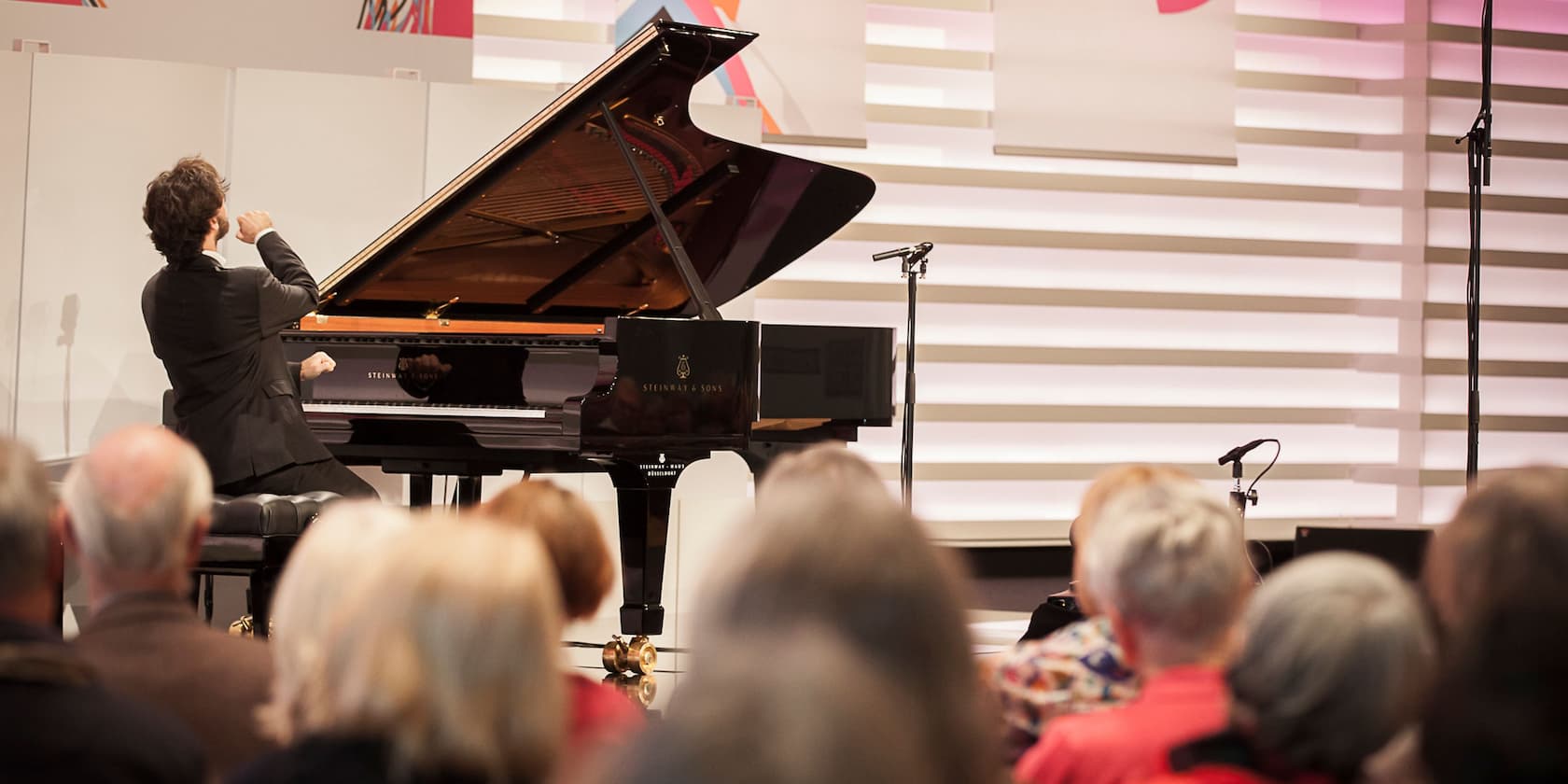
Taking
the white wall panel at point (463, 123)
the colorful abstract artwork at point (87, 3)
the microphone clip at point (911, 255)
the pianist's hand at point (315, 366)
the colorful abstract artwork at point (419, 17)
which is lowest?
the pianist's hand at point (315, 366)

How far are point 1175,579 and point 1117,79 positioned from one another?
20.0ft

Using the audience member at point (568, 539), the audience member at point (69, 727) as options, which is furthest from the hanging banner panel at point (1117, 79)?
the audience member at point (69, 727)

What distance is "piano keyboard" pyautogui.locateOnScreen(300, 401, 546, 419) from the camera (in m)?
4.31

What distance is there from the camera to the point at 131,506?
1.81 meters

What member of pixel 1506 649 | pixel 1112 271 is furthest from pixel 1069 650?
pixel 1112 271

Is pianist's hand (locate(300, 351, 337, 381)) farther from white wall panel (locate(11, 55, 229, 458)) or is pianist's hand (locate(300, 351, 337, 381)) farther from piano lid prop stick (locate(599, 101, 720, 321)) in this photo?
white wall panel (locate(11, 55, 229, 458))

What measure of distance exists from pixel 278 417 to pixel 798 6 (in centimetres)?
367

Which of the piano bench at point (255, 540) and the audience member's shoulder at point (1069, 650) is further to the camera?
the piano bench at point (255, 540)

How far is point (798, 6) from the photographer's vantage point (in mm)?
6832

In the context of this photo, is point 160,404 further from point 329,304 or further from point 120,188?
point 329,304

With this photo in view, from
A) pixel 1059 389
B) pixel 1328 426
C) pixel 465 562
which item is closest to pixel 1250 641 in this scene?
pixel 465 562

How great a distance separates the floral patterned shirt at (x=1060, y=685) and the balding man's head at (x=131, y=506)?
1155mm

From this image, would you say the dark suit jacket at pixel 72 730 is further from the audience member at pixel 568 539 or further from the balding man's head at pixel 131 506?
the audience member at pixel 568 539

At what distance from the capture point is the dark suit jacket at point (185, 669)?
5.65ft
